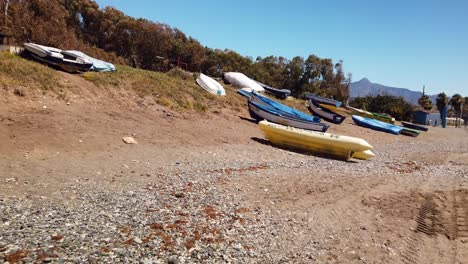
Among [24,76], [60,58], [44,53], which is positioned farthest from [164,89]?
[24,76]

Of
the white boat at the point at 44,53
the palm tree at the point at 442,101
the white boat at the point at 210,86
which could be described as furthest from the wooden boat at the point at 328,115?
the palm tree at the point at 442,101

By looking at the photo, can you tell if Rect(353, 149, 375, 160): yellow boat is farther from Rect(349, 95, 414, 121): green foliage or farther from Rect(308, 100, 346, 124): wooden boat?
Rect(349, 95, 414, 121): green foliage

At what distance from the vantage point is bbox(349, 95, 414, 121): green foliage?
172ft

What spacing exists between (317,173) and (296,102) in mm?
23163

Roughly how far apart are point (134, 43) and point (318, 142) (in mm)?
26959

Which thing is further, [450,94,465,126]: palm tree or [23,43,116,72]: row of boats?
[450,94,465,126]: palm tree

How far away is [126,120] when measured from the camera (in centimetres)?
1482

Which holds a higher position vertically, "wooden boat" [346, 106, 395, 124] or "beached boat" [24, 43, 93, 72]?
"beached boat" [24, 43, 93, 72]

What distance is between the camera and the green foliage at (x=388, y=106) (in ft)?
172

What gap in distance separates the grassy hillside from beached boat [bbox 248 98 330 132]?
2162 mm

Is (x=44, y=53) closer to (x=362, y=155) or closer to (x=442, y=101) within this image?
(x=362, y=155)

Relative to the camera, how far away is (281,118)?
68.3 feet

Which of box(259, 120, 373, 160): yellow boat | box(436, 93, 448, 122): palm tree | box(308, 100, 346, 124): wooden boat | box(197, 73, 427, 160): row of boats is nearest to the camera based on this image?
box(259, 120, 373, 160): yellow boat

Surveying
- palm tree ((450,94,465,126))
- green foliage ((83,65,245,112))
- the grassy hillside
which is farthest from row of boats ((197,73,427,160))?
palm tree ((450,94,465,126))
